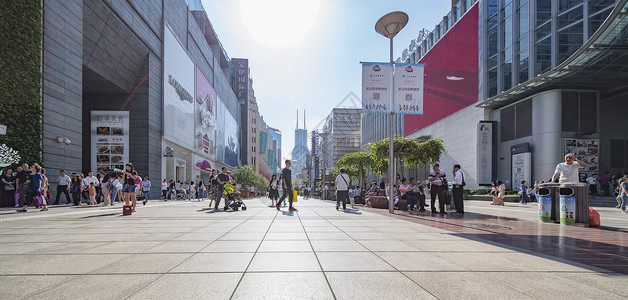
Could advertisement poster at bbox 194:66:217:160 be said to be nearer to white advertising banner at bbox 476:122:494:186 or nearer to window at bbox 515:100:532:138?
white advertising banner at bbox 476:122:494:186

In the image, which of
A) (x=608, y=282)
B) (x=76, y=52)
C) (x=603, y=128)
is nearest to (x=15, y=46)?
(x=76, y=52)

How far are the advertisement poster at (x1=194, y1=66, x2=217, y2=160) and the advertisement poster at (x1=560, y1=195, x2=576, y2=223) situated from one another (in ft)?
127

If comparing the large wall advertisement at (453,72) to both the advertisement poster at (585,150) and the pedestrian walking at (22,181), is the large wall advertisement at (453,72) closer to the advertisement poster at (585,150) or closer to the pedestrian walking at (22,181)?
the advertisement poster at (585,150)

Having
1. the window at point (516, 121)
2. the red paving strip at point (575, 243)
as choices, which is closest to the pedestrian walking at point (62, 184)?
the red paving strip at point (575, 243)

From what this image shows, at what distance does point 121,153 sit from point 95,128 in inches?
123

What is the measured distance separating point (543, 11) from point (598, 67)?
8567mm

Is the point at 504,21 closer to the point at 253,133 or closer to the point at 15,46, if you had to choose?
the point at 15,46

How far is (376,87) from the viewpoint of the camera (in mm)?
12258

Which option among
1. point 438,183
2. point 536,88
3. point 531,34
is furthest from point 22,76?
point 531,34

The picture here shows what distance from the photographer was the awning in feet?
56.7

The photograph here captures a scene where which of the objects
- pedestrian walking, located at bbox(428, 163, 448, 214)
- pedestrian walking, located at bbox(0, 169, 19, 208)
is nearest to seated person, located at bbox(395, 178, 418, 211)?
pedestrian walking, located at bbox(428, 163, 448, 214)

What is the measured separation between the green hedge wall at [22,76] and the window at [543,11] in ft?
113

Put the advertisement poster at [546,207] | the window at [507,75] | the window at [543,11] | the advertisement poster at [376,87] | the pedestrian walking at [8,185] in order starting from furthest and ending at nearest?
the window at [507,75], the window at [543,11], the pedestrian walking at [8,185], the advertisement poster at [376,87], the advertisement poster at [546,207]

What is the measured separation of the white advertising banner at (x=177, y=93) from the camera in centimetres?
3081
